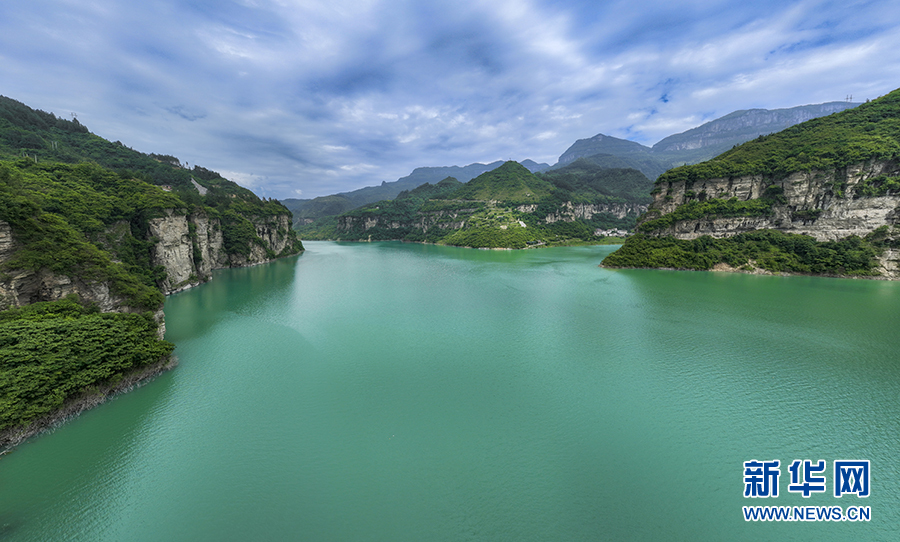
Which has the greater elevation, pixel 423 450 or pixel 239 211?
pixel 239 211

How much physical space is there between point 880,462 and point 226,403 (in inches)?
799

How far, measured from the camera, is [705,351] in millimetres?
15438

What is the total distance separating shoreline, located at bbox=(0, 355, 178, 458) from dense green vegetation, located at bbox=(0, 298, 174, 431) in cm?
14

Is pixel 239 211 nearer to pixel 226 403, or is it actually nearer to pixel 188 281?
pixel 188 281

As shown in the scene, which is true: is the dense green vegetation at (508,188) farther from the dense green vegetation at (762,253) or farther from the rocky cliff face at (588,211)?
the dense green vegetation at (762,253)

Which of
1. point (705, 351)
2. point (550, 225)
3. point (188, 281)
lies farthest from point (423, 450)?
point (550, 225)

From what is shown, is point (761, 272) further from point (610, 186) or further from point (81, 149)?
point (610, 186)

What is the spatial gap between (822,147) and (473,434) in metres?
57.1

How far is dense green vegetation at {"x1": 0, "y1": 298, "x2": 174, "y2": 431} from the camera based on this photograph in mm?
8445

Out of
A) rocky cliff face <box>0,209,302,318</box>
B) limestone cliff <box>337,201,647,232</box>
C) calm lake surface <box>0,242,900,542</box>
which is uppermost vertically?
limestone cliff <box>337,201,647,232</box>

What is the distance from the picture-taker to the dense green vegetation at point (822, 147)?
34.9 metres

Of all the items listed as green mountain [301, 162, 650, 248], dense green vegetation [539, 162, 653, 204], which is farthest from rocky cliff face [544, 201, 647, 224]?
dense green vegetation [539, 162, 653, 204]

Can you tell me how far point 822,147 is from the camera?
37.7 metres

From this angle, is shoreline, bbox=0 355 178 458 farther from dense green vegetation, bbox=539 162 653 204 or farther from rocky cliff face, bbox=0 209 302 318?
dense green vegetation, bbox=539 162 653 204
